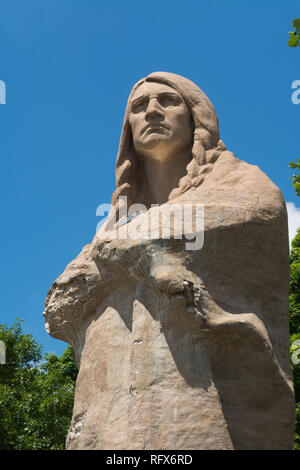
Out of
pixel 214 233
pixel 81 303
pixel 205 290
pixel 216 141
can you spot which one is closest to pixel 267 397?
pixel 205 290

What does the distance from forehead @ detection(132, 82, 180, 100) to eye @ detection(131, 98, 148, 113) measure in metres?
0.06

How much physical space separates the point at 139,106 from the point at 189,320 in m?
2.65

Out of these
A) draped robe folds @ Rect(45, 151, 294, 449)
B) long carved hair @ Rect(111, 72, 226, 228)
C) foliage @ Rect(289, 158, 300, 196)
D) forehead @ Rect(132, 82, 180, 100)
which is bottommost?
draped robe folds @ Rect(45, 151, 294, 449)

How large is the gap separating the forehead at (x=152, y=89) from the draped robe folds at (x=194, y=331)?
114 centimetres

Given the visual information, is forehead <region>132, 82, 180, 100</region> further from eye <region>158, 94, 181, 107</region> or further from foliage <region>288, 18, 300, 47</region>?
foliage <region>288, 18, 300, 47</region>

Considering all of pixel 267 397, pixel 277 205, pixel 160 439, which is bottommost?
pixel 160 439

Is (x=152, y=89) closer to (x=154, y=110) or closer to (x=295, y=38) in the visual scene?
(x=154, y=110)

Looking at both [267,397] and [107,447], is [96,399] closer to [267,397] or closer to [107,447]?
[107,447]

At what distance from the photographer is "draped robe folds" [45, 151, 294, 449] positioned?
5488 mm

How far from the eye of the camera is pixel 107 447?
223 inches

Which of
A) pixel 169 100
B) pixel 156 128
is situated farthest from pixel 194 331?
pixel 169 100

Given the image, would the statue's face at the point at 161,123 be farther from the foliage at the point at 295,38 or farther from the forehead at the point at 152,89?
the foliage at the point at 295,38

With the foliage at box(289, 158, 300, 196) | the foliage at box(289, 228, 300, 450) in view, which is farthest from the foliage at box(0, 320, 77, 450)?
the foliage at box(289, 158, 300, 196)

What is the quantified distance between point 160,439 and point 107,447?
0.57 meters
